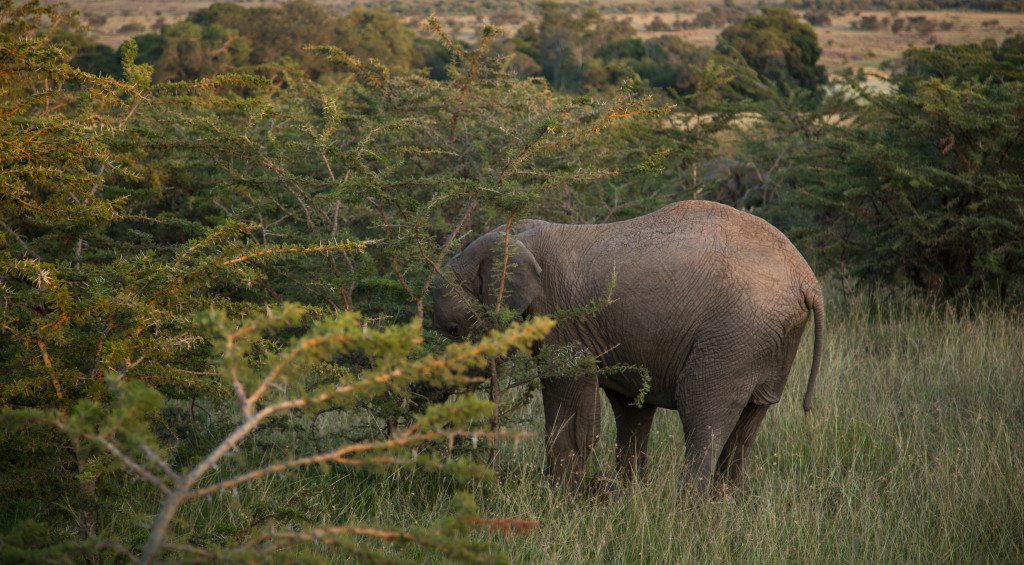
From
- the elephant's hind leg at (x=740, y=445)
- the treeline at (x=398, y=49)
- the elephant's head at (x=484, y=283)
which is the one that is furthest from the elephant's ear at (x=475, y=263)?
the treeline at (x=398, y=49)

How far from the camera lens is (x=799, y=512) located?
4828mm

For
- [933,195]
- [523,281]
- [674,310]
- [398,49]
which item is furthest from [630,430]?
[398,49]

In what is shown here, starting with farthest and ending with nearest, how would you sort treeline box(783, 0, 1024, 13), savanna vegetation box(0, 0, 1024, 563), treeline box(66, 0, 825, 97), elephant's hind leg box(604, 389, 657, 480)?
treeline box(783, 0, 1024, 13), treeline box(66, 0, 825, 97), elephant's hind leg box(604, 389, 657, 480), savanna vegetation box(0, 0, 1024, 563)

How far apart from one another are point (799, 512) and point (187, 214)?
6663 millimetres

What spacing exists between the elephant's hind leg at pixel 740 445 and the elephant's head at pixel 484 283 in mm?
1361

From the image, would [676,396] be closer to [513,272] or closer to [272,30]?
[513,272]

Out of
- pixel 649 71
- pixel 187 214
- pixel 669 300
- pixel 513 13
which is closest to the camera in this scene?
pixel 669 300

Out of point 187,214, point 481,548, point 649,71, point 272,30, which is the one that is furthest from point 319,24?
point 481,548

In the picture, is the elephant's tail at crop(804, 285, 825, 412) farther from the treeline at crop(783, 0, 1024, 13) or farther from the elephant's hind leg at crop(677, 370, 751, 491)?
the treeline at crop(783, 0, 1024, 13)

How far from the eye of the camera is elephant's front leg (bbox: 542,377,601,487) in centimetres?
550

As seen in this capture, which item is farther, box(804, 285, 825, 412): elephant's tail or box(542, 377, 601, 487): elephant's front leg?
box(542, 377, 601, 487): elephant's front leg

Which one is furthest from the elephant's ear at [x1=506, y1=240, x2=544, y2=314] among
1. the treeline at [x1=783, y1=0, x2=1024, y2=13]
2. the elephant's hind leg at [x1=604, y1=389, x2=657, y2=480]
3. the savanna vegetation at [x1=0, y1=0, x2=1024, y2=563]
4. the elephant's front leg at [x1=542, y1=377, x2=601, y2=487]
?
the treeline at [x1=783, y1=0, x2=1024, y2=13]

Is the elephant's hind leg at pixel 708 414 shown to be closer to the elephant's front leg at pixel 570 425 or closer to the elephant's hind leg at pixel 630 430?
the elephant's front leg at pixel 570 425

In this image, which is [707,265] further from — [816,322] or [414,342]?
[414,342]
